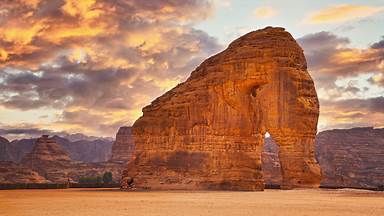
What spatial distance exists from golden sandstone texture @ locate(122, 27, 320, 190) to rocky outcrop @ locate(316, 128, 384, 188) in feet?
244

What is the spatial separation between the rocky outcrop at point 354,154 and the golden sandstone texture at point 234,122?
7425cm

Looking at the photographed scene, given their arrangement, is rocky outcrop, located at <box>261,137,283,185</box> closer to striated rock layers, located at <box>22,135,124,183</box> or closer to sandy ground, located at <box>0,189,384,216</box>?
striated rock layers, located at <box>22,135,124,183</box>

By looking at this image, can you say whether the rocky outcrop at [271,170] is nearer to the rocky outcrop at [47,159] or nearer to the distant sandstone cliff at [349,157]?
the distant sandstone cliff at [349,157]

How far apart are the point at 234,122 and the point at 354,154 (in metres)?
119

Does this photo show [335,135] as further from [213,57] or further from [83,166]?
[213,57]

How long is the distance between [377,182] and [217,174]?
9240 centimetres

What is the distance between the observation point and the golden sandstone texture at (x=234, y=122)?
172ft

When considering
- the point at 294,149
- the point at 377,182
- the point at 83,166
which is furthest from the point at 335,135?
the point at 294,149

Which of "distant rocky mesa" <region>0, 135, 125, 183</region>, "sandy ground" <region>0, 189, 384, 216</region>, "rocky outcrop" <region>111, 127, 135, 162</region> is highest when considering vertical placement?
"rocky outcrop" <region>111, 127, 135, 162</region>

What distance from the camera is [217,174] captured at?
5184cm

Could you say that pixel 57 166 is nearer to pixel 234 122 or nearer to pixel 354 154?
pixel 354 154

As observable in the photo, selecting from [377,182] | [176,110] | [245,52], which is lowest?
[377,182]

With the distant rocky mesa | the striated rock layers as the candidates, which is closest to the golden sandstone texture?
the distant rocky mesa

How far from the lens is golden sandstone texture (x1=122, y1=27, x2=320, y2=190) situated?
172ft
